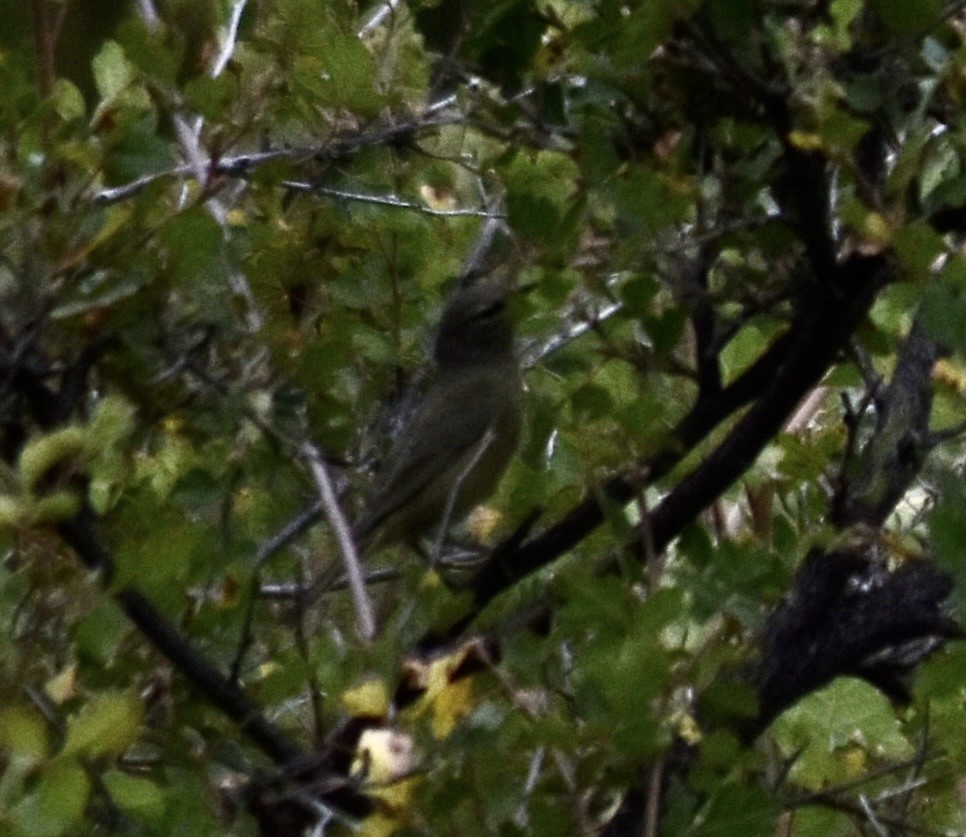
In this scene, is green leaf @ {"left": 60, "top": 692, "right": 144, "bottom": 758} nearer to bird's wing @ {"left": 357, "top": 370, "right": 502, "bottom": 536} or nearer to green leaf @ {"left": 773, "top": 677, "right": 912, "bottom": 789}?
green leaf @ {"left": 773, "top": 677, "right": 912, "bottom": 789}

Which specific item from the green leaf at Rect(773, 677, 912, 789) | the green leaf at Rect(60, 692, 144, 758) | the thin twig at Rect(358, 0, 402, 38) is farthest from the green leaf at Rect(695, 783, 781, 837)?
the thin twig at Rect(358, 0, 402, 38)

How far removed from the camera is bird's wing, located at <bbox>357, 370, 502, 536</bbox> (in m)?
4.37

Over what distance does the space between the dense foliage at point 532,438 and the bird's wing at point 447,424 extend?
1381 millimetres

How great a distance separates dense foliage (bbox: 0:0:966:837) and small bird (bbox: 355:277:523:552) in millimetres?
1001

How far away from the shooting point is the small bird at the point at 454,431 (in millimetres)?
3965

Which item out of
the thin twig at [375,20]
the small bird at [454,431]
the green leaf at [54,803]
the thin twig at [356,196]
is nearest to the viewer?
the green leaf at [54,803]

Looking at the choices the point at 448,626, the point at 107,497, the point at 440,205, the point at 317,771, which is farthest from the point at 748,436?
the point at 440,205

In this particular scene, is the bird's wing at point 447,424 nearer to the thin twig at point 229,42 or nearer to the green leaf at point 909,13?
the thin twig at point 229,42

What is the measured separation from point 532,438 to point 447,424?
2119 mm

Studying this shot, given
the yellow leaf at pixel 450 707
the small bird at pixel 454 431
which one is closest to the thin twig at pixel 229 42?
the small bird at pixel 454 431

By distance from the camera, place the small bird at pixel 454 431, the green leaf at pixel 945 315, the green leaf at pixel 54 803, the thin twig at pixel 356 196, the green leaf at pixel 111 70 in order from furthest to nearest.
Result: the small bird at pixel 454 431, the thin twig at pixel 356 196, the green leaf at pixel 111 70, the green leaf at pixel 945 315, the green leaf at pixel 54 803

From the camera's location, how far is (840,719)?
3.03 metres

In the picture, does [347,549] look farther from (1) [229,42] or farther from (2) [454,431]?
(2) [454,431]

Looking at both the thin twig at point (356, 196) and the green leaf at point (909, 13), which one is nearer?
the green leaf at point (909, 13)
